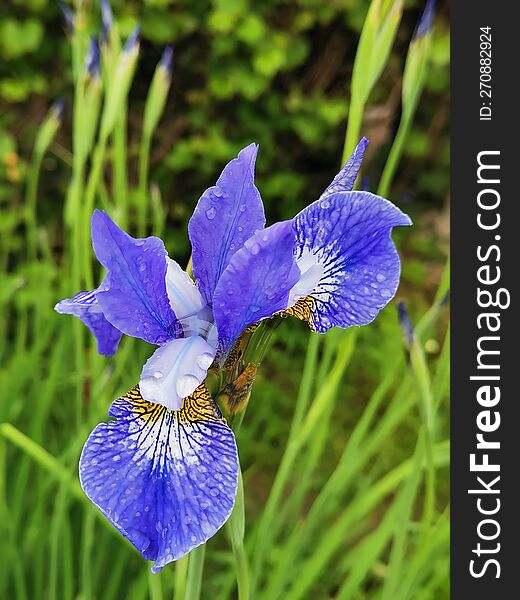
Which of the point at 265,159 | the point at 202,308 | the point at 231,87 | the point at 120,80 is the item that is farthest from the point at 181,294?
the point at 265,159

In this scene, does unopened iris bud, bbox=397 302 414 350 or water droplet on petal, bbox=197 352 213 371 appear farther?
unopened iris bud, bbox=397 302 414 350

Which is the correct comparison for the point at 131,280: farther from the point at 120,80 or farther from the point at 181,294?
the point at 120,80

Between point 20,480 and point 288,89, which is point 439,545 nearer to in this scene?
point 20,480

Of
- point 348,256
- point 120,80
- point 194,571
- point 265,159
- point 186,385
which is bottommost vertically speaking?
point 194,571

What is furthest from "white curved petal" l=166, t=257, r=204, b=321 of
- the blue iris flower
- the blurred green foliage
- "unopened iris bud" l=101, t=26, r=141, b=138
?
the blurred green foliage

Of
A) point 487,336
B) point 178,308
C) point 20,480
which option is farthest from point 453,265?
point 20,480

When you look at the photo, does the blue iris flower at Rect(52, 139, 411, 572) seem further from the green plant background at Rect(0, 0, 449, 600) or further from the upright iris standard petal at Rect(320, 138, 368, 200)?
Result: the green plant background at Rect(0, 0, 449, 600)

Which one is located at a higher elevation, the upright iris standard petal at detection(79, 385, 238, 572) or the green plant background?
the green plant background

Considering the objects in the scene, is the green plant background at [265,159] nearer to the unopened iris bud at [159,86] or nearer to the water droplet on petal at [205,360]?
the unopened iris bud at [159,86]
